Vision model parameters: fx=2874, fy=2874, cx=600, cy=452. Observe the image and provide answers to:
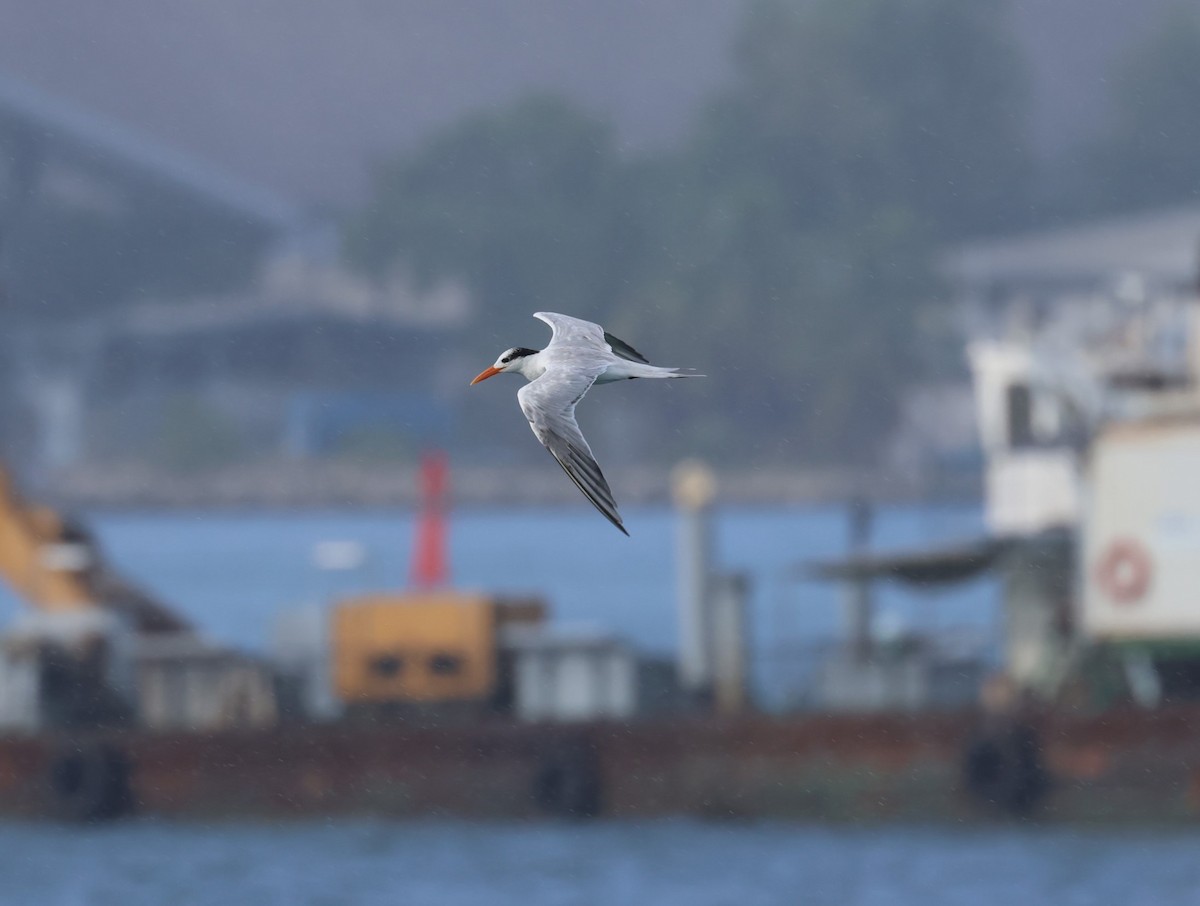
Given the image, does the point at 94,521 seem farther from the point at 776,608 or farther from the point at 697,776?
the point at 697,776

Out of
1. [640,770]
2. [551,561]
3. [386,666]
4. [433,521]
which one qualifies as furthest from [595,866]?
[551,561]

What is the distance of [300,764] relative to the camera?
3512cm

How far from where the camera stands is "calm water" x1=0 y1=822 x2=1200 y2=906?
32031 mm

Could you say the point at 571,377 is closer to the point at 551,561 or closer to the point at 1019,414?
the point at 1019,414

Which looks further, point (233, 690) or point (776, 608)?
point (776, 608)

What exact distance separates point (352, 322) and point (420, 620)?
114578 millimetres

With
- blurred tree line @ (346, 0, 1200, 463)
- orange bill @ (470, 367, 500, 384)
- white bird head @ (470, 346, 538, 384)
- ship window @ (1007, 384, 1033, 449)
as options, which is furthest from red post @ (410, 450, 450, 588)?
blurred tree line @ (346, 0, 1200, 463)

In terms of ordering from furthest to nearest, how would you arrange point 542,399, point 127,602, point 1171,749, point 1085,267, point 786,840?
point 1085,267, point 127,602, point 786,840, point 1171,749, point 542,399

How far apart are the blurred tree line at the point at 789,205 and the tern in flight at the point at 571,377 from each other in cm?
10497

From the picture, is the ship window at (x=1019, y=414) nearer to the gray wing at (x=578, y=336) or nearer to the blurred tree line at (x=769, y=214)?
the gray wing at (x=578, y=336)

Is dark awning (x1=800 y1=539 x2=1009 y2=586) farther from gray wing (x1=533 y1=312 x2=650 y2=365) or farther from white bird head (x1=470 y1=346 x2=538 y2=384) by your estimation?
white bird head (x1=470 y1=346 x2=538 y2=384)

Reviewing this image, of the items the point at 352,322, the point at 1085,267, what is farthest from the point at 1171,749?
the point at 352,322

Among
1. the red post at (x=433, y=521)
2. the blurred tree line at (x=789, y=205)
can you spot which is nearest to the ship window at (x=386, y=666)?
the red post at (x=433, y=521)

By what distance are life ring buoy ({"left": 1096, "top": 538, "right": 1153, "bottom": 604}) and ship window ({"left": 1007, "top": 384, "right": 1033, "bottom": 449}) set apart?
305 cm
